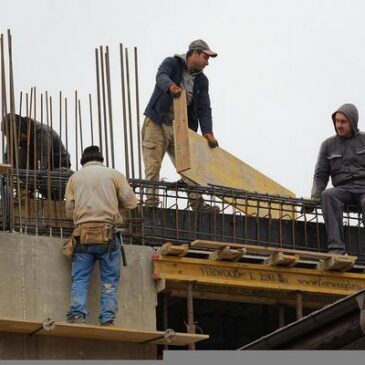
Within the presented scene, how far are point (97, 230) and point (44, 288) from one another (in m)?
1.02

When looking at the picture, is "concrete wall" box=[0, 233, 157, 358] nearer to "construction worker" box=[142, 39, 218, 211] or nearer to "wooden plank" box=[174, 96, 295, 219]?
"wooden plank" box=[174, 96, 295, 219]

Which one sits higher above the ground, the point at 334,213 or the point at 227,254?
the point at 334,213

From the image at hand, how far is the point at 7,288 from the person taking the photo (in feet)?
57.5

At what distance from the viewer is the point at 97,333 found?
17.2 metres

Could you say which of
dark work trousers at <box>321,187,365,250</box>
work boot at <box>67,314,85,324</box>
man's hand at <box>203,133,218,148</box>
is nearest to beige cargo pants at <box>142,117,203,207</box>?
man's hand at <box>203,133,218,148</box>

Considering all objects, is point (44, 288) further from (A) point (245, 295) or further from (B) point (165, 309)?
(A) point (245, 295)

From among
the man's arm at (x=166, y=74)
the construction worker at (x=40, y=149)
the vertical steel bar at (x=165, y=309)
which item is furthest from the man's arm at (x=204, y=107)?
the vertical steel bar at (x=165, y=309)

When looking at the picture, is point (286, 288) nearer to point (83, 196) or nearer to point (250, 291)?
point (250, 291)

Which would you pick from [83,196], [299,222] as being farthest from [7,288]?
[299,222]

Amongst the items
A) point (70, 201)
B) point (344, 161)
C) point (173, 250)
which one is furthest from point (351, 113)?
point (70, 201)

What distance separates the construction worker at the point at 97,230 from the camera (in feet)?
56.5

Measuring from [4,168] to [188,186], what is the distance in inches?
107

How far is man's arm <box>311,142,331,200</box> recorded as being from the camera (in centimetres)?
2023

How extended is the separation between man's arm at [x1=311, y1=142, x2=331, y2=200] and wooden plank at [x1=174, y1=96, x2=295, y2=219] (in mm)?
385
